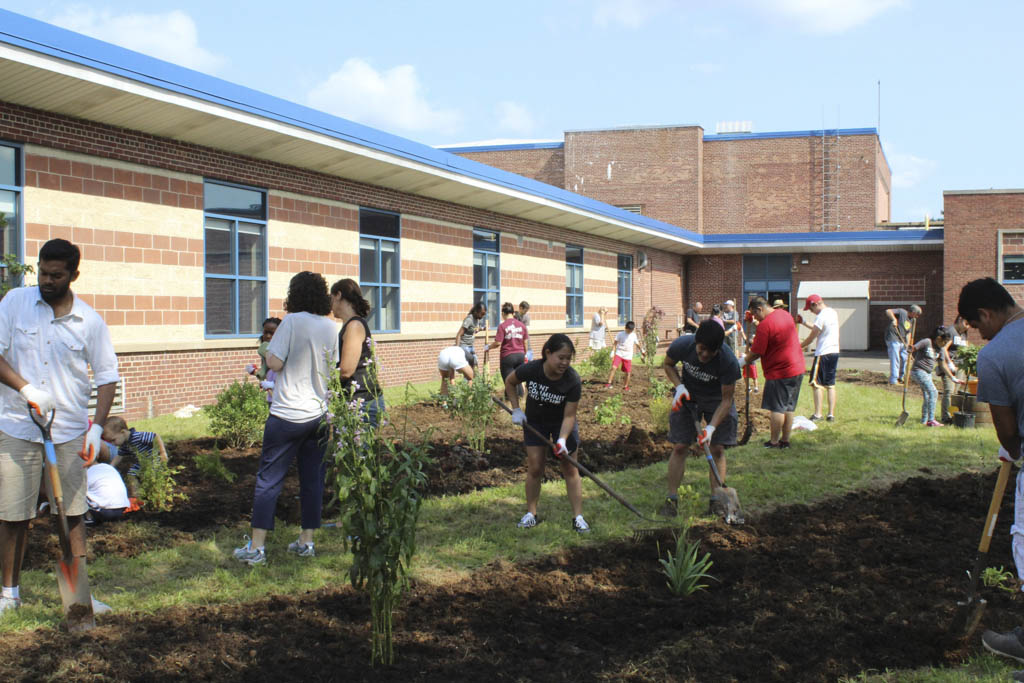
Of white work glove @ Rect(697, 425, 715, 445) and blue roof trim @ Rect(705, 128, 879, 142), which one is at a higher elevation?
blue roof trim @ Rect(705, 128, 879, 142)

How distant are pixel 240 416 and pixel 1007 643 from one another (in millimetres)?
7342

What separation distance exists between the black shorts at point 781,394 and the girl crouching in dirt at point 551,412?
13.1ft

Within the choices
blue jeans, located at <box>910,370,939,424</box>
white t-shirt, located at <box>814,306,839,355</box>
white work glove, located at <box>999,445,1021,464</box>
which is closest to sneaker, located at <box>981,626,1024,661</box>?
white work glove, located at <box>999,445,1021,464</box>

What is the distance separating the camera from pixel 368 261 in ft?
51.5

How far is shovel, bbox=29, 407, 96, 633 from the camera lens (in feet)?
13.3

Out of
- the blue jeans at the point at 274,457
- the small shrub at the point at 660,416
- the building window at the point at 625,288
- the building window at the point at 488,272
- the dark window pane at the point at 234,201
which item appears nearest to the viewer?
the blue jeans at the point at 274,457

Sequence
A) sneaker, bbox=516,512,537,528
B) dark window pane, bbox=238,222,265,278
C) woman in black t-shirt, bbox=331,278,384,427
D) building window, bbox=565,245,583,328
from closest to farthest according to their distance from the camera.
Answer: woman in black t-shirt, bbox=331,278,384,427 → sneaker, bbox=516,512,537,528 → dark window pane, bbox=238,222,265,278 → building window, bbox=565,245,583,328

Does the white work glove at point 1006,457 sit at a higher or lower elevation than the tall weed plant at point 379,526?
higher

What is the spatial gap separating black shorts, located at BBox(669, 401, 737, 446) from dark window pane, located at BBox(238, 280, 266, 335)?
8.27 metres

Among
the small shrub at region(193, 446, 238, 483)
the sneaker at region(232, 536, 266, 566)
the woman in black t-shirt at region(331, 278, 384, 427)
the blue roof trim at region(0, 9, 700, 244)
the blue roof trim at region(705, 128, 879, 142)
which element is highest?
the blue roof trim at region(705, 128, 879, 142)

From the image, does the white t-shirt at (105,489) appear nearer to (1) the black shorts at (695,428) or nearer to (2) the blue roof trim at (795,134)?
(1) the black shorts at (695,428)

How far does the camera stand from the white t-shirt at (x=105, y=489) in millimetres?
6051

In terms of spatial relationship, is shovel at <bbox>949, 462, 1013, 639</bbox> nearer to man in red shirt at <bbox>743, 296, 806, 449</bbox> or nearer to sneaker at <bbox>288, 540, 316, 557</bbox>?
sneaker at <bbox>288, 540, 316, 557</bbox>

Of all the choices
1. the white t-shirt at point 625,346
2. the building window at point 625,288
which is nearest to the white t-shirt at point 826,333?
the white t-shirt at point 625,346
